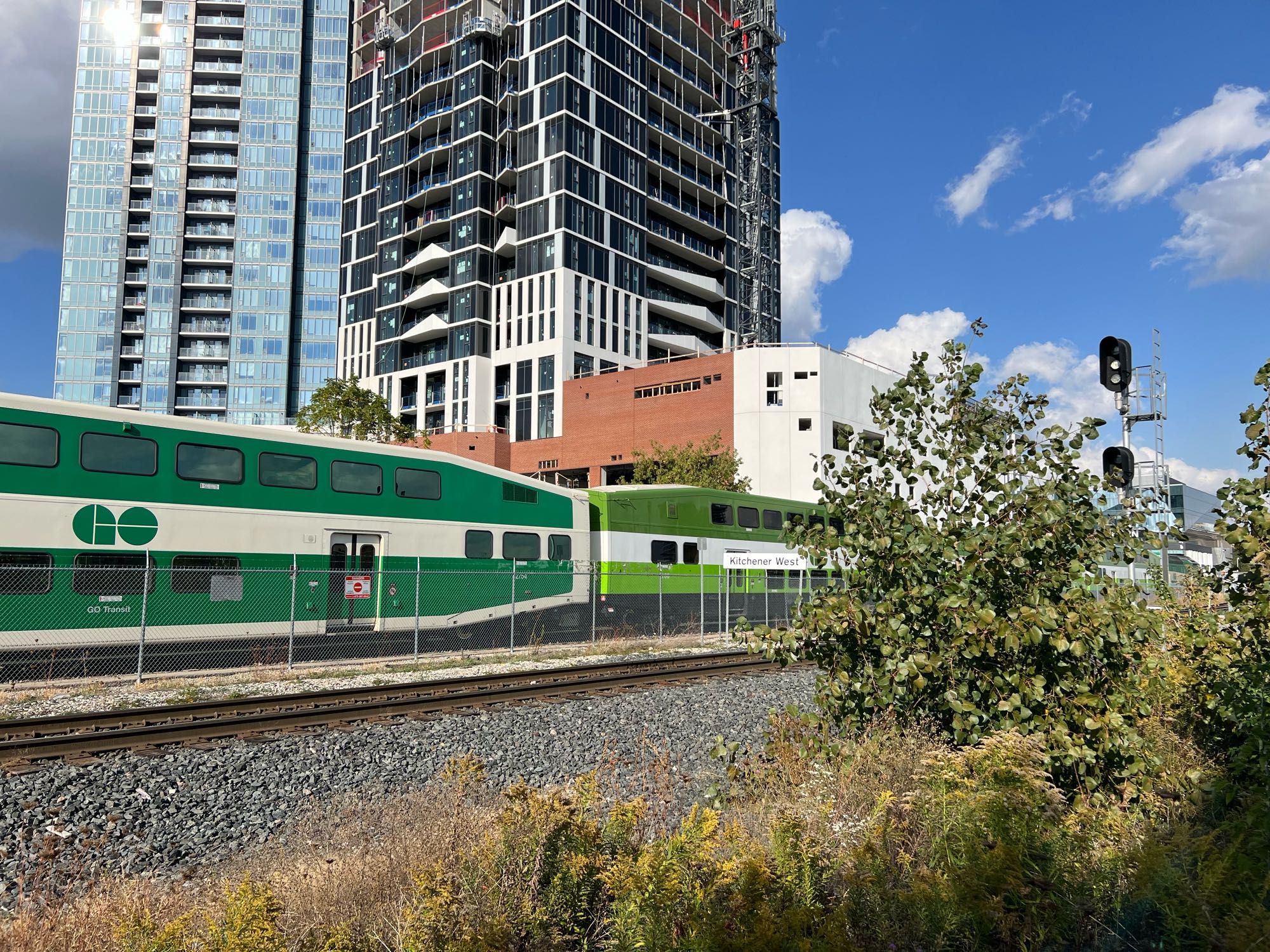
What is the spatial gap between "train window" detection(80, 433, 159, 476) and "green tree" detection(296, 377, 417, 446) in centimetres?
3328

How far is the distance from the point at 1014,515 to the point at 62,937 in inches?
250

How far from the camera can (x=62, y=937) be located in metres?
4.03

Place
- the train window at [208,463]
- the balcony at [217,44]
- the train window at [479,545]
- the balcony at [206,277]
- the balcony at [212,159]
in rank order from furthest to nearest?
the balcony at [217,44] → the balcony at [212,159] → the balcony at [206,277] → the train window at [479,545] → the train window at [208,463]

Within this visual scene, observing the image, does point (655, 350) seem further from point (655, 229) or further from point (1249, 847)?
point (1249, 847)

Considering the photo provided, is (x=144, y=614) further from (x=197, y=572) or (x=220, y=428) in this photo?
(x=220, y=428)

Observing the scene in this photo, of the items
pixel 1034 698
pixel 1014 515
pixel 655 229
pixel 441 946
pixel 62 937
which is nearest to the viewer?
pixel 441 946

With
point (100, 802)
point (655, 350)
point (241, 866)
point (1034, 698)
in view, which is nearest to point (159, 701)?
point (100, 802)

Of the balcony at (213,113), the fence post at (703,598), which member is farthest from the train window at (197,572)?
the balcony at (213,113)

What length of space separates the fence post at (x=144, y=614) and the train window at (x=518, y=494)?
27.3ft

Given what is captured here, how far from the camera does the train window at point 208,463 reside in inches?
622

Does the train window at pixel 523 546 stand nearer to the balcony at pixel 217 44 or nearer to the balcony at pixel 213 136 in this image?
the balcony at pixel 213 136

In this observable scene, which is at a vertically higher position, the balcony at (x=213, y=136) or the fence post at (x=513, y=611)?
the balcony at (x=213, y=136)

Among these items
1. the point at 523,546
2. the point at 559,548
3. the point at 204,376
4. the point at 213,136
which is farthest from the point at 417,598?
the point at 213,136

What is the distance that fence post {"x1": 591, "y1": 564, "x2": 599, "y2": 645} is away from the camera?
842 inches
